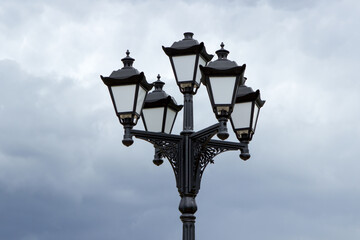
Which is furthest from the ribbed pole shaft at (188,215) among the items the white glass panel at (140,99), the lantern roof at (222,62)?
the lantern roof at (222,62)

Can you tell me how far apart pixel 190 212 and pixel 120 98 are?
1.65m

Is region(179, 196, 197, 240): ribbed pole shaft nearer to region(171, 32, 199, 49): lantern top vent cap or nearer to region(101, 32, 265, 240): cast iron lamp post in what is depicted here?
region(101, 32, 265, 240): cast iron lamp post

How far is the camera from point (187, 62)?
8.89 m

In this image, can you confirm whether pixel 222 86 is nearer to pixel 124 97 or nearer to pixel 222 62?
pixel 222 62

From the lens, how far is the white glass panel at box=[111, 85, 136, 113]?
338 inches

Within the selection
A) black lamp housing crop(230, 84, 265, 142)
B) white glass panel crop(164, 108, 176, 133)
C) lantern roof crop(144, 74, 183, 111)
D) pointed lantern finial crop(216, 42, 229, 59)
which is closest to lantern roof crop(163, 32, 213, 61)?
pointed lantern finial crop(216, 42, 229, 59)

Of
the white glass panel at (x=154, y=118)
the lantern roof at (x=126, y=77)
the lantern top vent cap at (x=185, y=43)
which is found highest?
the lantern top vent cap at (x=185, y=43)

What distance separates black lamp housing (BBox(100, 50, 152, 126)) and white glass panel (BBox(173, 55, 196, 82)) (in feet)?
1.63

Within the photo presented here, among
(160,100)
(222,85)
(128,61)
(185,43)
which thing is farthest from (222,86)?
(160,100)

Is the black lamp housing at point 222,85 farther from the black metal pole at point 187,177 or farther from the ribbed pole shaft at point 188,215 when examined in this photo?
the ribbed pole shaft at point 188,215

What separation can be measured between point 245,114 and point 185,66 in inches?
41.3

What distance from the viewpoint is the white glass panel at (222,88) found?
836 cm

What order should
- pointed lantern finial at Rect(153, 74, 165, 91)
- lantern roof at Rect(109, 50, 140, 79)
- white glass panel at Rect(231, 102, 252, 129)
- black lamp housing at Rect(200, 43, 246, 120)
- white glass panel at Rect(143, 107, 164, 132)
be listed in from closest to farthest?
black lamp housing at Rect(200, 43, 246, 120)
lantern roof at Rect(109, 50, 140, 79)
white glass panel at Rect(231, 102, 252, 129)
white glass panel at Rect(143, 107, 164, 132)
pointed lantern finial at Rect(153, 74, 165, 91)

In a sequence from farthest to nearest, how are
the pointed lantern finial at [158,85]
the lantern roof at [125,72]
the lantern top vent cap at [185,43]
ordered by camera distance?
the pointed lantern finial at [158,85]
the lantern top vent cap at [185,43]
the lantern roof at [125,72]
